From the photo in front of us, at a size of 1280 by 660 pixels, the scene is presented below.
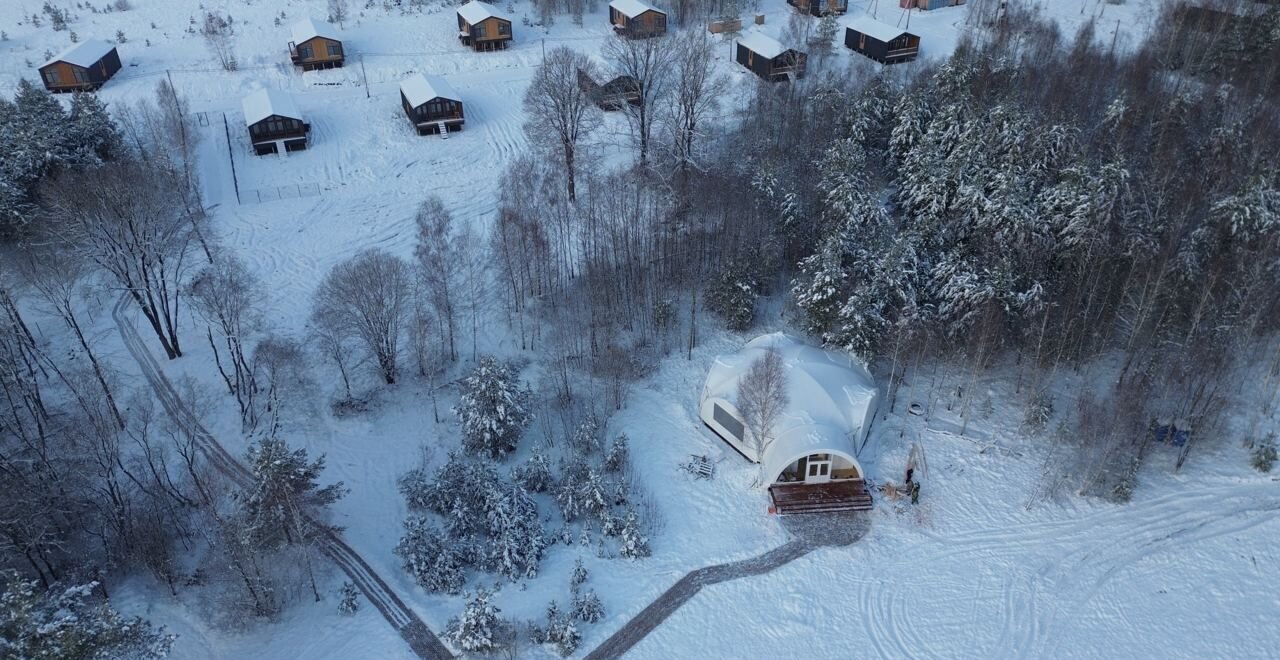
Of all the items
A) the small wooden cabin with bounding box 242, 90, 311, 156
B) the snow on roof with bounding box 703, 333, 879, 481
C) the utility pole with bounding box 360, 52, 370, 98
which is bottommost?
the snow on roof with bounding box 703, 333, 879, 481

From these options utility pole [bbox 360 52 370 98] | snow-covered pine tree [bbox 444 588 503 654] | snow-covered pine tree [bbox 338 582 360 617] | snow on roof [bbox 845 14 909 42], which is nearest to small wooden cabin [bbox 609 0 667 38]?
snow on roof [bbox 845 14 909 42]

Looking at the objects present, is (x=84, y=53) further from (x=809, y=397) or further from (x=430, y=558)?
(x=809, y=397)

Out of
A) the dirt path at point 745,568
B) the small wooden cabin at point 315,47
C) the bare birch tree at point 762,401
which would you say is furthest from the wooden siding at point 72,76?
the dirt path at point 745,568

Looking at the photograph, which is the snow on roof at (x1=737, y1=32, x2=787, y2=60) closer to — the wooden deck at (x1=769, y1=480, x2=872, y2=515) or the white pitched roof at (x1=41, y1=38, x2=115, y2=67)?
the wooden deck at (x1=769, y1=480, x2=872, y2=515)

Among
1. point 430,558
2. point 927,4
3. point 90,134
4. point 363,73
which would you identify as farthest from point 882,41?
point 90,134

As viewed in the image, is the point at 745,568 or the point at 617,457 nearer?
the point at 745,568

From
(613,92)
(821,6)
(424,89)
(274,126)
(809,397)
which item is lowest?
(809,397)

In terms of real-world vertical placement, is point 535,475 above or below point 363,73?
below
